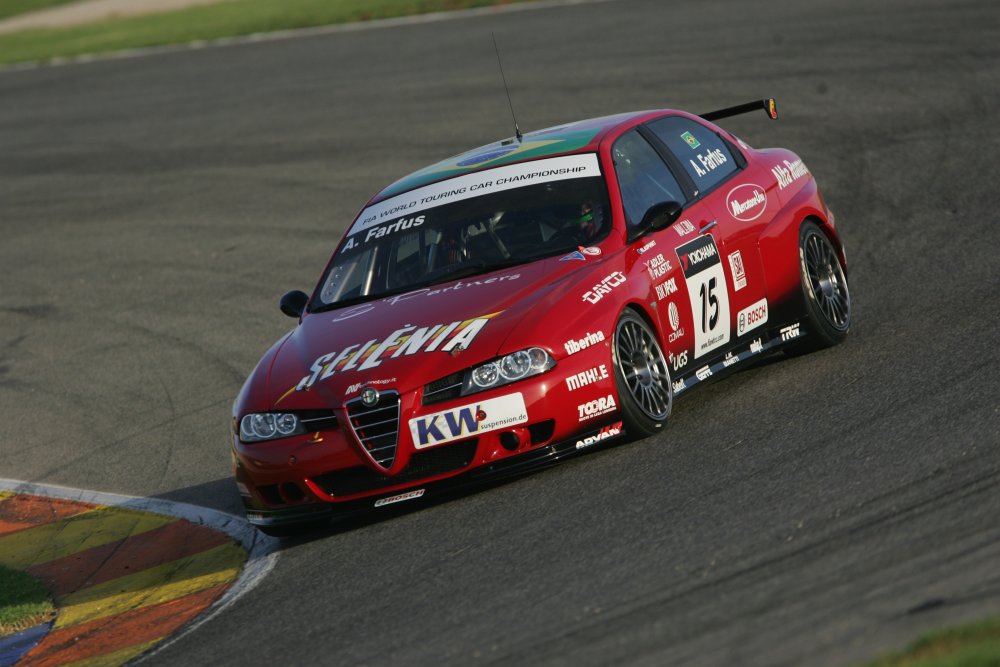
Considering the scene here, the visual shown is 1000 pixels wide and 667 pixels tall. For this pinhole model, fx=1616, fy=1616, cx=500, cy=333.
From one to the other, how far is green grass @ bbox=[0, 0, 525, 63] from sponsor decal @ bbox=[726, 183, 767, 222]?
21.0 m

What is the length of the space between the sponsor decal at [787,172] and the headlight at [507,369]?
2.78m

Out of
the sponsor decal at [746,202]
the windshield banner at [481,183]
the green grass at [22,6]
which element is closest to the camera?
the windshield banner at [481,183]

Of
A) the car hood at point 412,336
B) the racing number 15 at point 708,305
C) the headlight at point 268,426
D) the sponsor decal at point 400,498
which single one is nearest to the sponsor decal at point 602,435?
the car hood at point 412,336

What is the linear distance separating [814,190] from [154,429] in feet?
14.3

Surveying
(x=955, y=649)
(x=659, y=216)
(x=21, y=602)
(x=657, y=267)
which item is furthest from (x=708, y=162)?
(x=955, y=649)

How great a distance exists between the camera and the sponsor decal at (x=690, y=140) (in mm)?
9172

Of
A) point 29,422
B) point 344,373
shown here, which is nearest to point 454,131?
point 29,422

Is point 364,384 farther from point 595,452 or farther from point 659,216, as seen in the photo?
point 659,216

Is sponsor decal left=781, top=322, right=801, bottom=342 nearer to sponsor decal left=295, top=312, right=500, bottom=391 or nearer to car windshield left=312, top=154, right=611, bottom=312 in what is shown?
car windshield left=312, top=154, right=611, bottom=312

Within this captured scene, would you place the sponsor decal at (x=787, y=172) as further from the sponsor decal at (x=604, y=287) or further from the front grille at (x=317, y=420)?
the front grille at (x=317, y=420)

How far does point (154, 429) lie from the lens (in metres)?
10.3

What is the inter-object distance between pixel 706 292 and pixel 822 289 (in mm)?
1223

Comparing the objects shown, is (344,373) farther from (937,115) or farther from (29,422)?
(937,115)

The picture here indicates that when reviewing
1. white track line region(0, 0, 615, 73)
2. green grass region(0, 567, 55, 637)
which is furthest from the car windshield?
white track line region(0, 0, 615, 73)
